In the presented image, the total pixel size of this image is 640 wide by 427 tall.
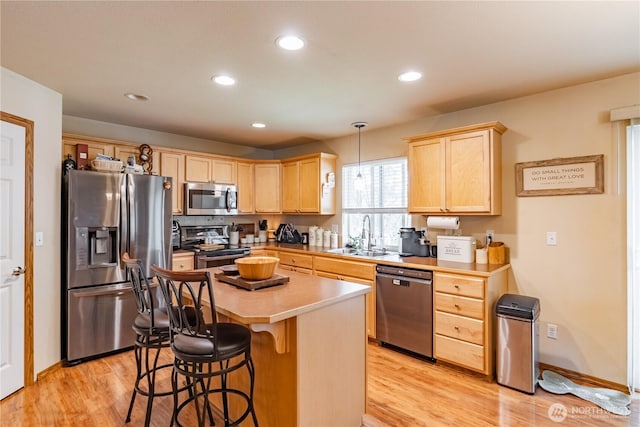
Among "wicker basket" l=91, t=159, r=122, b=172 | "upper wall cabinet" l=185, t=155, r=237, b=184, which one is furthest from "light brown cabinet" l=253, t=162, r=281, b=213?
"wicker basket" l=91, t=159, r=122, b=172

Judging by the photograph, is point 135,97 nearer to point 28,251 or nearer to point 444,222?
point 28,251

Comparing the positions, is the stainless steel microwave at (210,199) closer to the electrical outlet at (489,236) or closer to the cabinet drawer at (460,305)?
the cabinet drawer at (460,305)

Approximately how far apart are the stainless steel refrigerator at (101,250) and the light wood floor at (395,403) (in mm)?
323

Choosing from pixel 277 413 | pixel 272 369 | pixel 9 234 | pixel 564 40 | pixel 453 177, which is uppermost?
pixel 564 40

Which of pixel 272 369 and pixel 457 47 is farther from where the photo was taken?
pixel 457 47

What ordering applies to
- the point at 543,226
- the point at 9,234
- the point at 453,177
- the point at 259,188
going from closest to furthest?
1. the point at 9,234
2. the point at 543,226
3. the point at 453,177
4. the point at 259,188

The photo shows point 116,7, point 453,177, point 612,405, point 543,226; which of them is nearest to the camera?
point 116,7

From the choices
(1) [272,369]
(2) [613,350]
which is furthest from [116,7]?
(2) [613,350]

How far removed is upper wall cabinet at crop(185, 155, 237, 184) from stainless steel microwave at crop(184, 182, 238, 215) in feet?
0.33

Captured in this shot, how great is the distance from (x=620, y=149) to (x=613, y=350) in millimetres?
1590

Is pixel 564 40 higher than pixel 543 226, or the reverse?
pixel 564 40

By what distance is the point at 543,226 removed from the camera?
3.02m

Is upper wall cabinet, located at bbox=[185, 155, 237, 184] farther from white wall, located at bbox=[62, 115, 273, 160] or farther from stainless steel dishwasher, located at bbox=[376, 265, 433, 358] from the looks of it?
stainless steel dishwasher, located at bbox=[376, 265, 433, 358]

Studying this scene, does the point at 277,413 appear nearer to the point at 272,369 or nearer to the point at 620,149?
the point at 272,369
